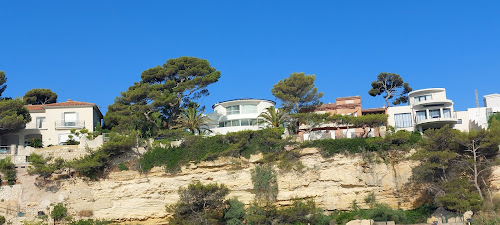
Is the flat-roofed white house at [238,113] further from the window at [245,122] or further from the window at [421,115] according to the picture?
the window at [421,115]

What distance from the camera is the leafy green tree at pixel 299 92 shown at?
43.2m

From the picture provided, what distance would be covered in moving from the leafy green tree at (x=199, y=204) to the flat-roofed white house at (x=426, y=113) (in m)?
17.2

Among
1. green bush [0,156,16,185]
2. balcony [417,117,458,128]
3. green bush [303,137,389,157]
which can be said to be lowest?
green bush [0,156,16,185]

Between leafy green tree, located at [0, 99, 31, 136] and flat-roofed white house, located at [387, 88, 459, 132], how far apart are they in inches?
1078

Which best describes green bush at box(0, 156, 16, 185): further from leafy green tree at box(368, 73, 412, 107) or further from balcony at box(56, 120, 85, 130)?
leafy green tree at box(368, 73, 412, 107)

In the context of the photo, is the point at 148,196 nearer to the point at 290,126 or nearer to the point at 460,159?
the point at 290,126

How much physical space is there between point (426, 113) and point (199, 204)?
20.3 m

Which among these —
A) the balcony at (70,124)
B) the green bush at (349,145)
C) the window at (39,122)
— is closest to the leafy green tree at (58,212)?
the balcony at (70,124)

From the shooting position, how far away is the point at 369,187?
3431cm

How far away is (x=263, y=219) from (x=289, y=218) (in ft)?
5.15

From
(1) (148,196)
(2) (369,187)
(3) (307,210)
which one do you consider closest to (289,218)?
(3) (307,210)

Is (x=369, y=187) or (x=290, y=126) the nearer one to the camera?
(x=369, y=187)

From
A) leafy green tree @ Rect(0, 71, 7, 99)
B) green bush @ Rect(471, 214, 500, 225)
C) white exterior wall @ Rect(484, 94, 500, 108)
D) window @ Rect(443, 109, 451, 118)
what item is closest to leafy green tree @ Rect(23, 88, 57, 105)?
leafy green tree @ Rect(0, 71, 7, 99)

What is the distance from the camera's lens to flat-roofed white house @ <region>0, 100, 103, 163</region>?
4119cm
